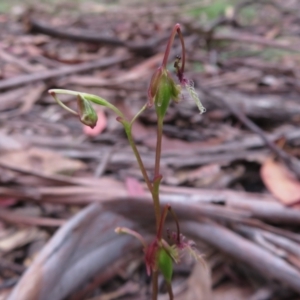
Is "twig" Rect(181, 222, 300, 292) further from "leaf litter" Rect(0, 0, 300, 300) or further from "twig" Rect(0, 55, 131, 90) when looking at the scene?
"twig" Rect(0, 55, 131, 90)

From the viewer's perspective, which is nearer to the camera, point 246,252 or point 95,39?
point 246,252

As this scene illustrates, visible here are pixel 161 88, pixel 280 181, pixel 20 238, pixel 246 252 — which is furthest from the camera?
pixel 280 181

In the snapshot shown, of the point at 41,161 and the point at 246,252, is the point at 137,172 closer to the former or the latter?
the point at 41,161

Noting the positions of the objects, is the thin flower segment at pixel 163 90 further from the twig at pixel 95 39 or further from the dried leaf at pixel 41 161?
the twig at pixel 95 39

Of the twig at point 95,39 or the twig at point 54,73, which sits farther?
the twig at point 95,39

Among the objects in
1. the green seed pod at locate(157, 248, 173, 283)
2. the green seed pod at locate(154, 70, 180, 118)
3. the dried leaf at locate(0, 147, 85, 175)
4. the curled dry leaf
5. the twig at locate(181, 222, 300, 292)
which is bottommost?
the curled dry leaf

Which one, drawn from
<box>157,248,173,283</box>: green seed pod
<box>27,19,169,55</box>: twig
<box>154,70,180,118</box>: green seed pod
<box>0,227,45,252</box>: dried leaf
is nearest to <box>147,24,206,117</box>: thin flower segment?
<box>154,70,180,118</box>: green seed pod

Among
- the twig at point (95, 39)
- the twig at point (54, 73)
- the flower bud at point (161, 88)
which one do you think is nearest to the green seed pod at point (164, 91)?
the flower bud at point (161, 88)

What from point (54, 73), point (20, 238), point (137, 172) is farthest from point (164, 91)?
point (54, 73)
